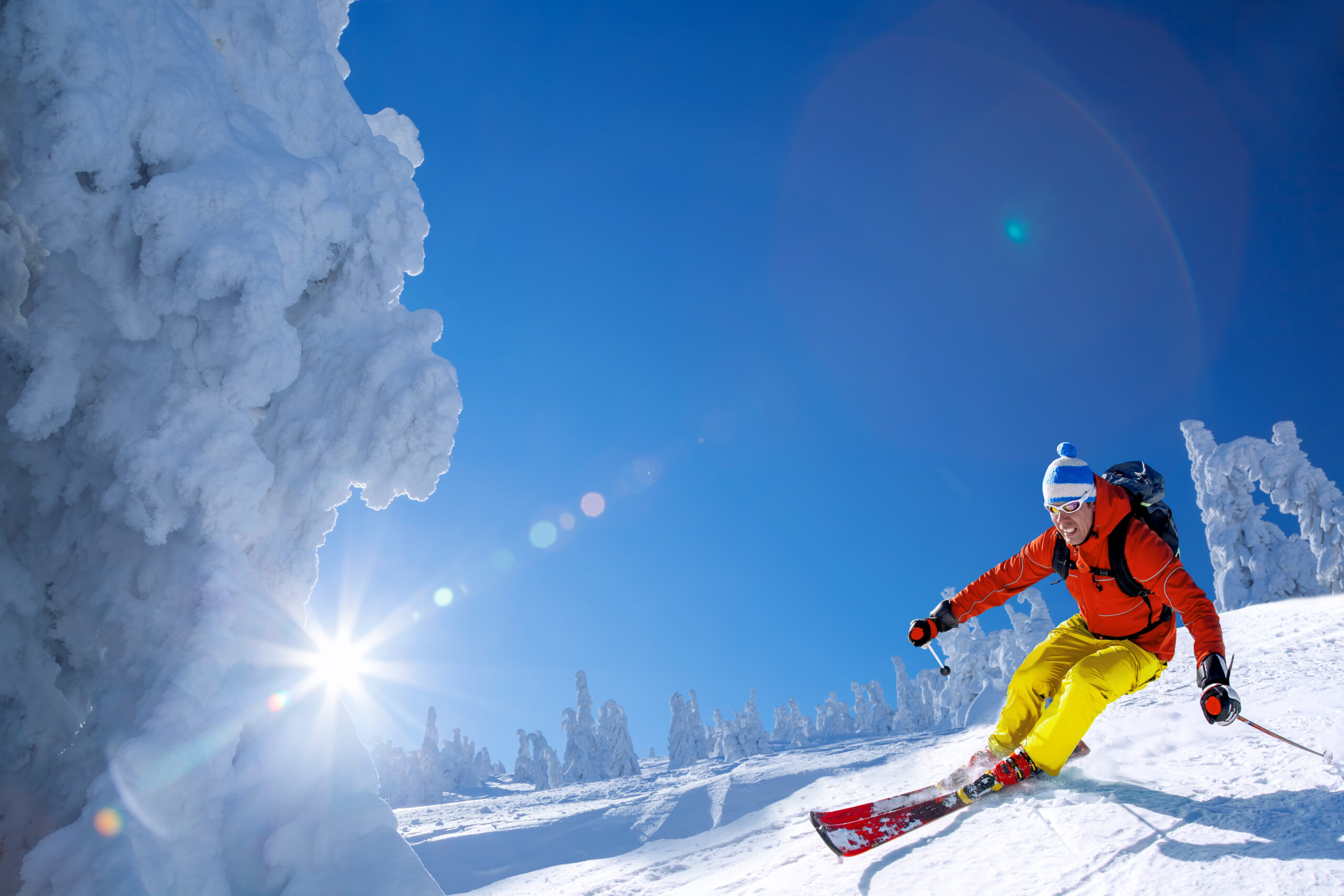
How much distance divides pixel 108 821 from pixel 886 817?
5.08 metres

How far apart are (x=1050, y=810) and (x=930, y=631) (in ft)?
5.45

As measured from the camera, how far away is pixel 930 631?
16.3 feet

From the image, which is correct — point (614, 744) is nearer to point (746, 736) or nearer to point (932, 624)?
point (746, 736)

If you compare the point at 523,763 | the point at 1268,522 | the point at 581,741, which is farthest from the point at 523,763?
the point at 1268,522

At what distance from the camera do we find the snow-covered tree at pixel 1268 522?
88.7 feet

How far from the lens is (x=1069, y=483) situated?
406 cm

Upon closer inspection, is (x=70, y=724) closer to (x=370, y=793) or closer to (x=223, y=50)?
(x=370, y=793)

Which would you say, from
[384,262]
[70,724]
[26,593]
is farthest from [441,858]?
[384,262]

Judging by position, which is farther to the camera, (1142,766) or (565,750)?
(565,750)

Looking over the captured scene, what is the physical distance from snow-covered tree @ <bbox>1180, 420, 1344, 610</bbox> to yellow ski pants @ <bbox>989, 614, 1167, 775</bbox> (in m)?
33.3

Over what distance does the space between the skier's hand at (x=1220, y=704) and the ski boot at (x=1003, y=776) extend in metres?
1.01

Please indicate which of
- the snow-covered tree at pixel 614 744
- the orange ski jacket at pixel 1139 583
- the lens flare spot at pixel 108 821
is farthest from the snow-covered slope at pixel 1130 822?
the snow-covered tree at pixel 614 744

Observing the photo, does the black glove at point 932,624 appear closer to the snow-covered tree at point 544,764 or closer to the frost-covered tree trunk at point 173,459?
the frost-covered tree trunk at point 173,459

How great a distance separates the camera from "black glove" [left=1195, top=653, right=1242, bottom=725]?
3.20 meters
